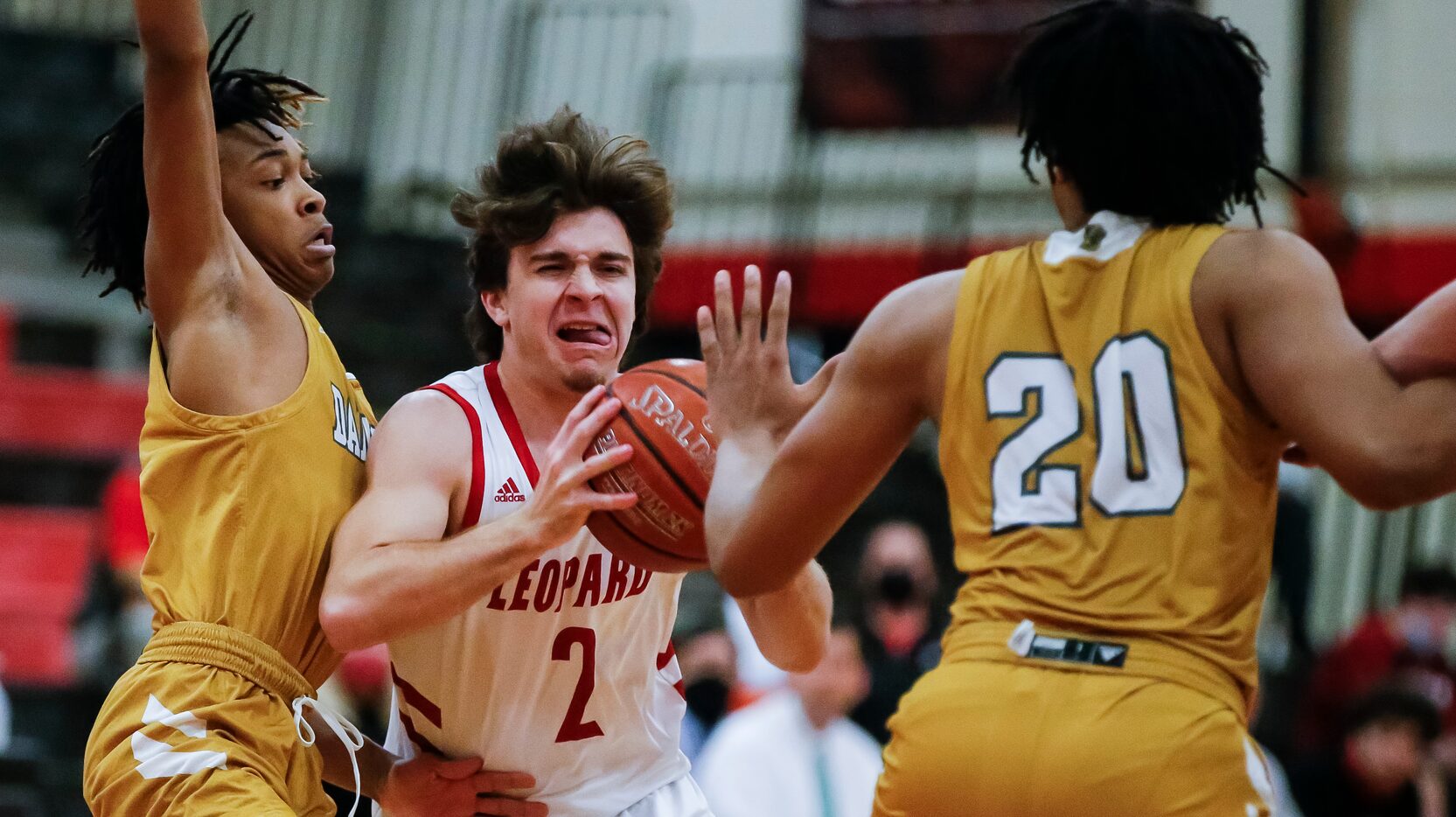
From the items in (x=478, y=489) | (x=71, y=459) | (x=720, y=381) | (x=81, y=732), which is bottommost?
(x=81, y=732)

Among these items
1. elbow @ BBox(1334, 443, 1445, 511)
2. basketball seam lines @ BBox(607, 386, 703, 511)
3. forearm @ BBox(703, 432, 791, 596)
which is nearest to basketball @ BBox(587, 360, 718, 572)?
basketball seam lines @ BBox(607, 386, 703, 511)

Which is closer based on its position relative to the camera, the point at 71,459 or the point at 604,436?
the point at 604,436

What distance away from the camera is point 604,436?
351 centimetres

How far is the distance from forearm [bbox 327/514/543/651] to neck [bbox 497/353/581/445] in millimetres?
545

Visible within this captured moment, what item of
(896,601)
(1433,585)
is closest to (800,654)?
(896,601)

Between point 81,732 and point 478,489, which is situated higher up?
point 478,489

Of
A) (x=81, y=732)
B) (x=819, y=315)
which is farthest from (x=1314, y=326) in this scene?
(x=819, y=315)

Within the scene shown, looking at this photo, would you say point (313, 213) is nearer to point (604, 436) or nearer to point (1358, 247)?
point (604, 436)

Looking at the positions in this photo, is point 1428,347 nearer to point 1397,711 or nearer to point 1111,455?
point 1111,455

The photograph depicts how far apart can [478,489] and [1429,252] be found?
9216mm

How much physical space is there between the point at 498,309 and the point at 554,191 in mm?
342

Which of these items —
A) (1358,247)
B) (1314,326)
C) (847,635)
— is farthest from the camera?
(1358,247)

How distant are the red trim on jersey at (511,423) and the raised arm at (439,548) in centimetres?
31

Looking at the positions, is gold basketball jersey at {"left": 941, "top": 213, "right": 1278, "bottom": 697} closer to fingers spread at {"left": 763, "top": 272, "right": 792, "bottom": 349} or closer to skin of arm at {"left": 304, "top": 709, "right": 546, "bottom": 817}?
fingers spread at {"left": 763, "top": 272, "right": 792, "bottom": 349}
